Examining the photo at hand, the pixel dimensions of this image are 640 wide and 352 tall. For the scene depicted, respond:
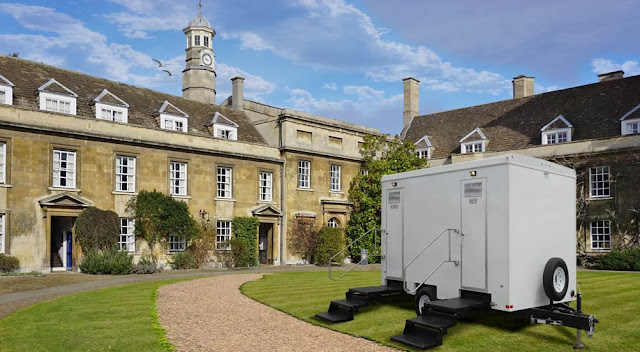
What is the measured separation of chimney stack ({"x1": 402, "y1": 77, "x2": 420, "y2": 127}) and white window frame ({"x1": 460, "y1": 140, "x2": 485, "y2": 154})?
8306 millimetres

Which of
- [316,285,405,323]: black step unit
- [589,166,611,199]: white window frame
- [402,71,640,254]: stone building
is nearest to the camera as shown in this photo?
[316,285,405,323]: black step unit

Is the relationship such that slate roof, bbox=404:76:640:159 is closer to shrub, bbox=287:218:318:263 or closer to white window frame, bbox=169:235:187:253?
shrub, bbox=287:218:318:263

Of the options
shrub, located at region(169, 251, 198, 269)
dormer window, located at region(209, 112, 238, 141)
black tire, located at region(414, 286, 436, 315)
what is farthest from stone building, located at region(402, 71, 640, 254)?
black tire, located at region(414, 286, 436, 315)

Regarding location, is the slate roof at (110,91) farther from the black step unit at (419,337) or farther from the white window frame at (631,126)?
the white window frame at (631,126)

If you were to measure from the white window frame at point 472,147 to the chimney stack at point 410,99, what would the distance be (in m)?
8.31

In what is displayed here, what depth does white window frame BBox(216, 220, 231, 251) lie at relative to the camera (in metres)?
28.4

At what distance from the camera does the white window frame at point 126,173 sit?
25297 millimetres

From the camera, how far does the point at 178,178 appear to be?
1083 inches

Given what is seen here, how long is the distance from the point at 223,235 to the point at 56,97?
10.4 meters

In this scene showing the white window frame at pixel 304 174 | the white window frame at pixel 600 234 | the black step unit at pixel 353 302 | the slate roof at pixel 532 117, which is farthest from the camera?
the slate roof at pixel 532 117

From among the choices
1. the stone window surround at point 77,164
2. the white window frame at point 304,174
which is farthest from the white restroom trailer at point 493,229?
the white window frame at point 304,174

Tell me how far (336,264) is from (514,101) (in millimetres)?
18751

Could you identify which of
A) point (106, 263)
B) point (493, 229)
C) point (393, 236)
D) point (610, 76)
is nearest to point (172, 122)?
point (106, 263)

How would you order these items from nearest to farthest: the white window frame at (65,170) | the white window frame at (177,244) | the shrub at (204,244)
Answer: the white window frame at (65,170) → the white window frame at (177,244) → the shrub at (204,244)
